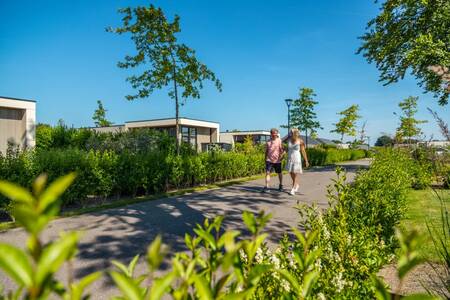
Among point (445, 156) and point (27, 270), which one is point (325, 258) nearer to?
point (27, 270)

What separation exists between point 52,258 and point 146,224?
18.3 ft

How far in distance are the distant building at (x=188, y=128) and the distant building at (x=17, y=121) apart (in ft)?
62.3

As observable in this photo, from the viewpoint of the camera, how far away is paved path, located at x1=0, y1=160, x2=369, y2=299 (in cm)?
404

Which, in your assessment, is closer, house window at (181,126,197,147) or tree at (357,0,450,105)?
tree at (357,0,450,105)

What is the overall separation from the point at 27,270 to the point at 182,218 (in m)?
5.90

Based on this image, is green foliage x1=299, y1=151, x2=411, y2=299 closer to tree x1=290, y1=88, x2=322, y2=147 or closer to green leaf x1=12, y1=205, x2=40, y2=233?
green leaf x1=12, y1=205, x2=40, y2=233

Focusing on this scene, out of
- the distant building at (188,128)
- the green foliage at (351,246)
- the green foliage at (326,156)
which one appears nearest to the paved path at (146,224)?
the green foliage at (351,246)

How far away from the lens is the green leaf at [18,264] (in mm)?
421

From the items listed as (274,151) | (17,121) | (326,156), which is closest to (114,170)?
(274,151)

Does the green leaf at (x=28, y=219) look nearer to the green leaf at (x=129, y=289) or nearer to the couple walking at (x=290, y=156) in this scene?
the green leaf at (x=129, y=289)

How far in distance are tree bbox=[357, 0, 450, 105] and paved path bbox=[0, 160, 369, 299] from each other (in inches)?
363

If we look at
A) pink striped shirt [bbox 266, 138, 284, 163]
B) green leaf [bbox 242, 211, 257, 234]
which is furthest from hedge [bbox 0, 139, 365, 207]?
green leaf [bbox 242, 211, 257, 234]

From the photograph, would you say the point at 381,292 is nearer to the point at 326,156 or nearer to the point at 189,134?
the point at 326,156

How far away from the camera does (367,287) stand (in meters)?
1.92
